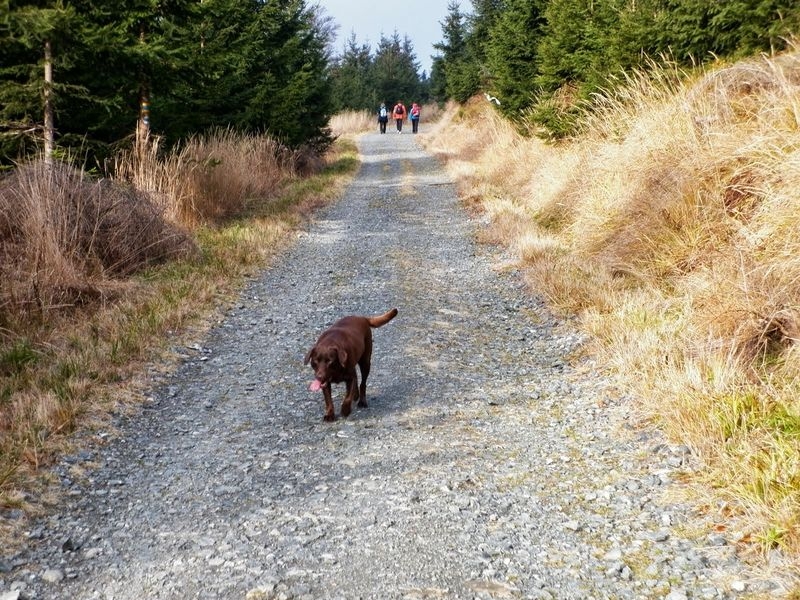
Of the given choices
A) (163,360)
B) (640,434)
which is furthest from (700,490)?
(163,360)

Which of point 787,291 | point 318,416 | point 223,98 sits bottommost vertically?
point 318,416

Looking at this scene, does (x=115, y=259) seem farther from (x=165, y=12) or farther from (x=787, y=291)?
(x=787, y=291)

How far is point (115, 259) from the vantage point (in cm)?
833

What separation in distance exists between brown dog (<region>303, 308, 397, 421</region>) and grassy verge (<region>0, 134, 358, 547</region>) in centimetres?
139

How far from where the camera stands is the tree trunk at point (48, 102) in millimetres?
9359

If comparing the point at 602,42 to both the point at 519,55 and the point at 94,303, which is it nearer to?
the point at 519,55

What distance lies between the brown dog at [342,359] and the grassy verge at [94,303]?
4.56 ft

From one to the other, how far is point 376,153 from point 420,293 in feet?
77.3

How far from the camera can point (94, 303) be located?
706 centimetres

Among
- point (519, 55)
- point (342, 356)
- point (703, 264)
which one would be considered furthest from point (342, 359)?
Answer: point (519, 55)

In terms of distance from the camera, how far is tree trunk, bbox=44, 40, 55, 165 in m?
9.36

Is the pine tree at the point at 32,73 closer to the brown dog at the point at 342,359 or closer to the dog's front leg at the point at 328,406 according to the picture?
the brown dog at the point at 342,359

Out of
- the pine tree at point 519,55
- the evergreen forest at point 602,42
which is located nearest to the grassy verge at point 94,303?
the evergreen forest at point 602,42

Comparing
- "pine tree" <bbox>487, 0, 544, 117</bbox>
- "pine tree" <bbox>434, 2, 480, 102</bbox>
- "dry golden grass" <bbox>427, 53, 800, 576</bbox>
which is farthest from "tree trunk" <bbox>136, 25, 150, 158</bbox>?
"pine tree" <bbox>434, 2, 480, 102</bbox>
